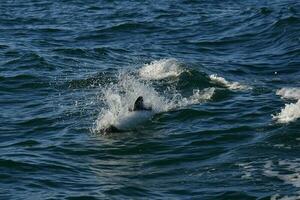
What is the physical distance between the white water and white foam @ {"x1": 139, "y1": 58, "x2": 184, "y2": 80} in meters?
0.27

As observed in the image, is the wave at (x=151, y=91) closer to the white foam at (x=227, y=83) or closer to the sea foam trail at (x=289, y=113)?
the white foam at (x=227, y=83)

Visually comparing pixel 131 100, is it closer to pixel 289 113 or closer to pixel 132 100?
pixel 132 100

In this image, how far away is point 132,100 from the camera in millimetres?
23359

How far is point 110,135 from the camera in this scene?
2122cm

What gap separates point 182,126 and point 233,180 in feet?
16.2

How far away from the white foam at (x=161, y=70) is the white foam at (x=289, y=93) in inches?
161

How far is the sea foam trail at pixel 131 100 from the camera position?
21.8 meters

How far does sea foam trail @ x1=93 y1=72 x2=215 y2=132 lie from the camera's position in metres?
21.8

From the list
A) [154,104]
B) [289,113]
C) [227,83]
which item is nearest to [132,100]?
[154,104]

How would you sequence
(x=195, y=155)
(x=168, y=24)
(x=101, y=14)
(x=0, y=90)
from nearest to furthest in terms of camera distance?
1. (x=195, y=155)
2. (x=0, y=90)
3. (x=168, y=24)
4. (x=101, y=14)

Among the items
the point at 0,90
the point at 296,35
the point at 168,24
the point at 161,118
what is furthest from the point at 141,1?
the point at 161,118

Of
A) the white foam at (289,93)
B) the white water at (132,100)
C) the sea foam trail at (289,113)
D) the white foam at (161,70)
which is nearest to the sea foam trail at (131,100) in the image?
the white water at (132,100)

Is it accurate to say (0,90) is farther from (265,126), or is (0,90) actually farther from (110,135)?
(265,126)

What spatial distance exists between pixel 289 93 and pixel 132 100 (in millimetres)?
4778
